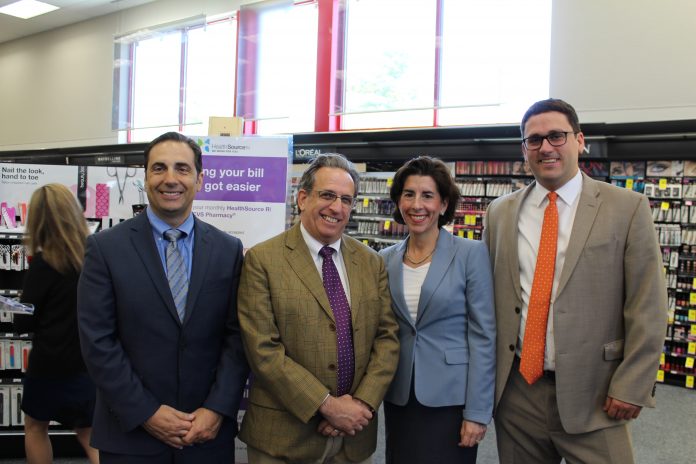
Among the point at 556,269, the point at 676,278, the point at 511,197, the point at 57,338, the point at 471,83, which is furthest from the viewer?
the point at 471,83

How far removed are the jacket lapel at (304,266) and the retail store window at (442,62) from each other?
616 cm

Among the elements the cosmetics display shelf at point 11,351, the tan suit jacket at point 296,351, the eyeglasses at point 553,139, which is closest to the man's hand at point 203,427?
the tan suit jacket at point 296,351

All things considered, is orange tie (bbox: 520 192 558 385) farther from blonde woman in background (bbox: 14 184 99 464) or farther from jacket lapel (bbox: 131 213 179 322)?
blonde woman in background (bbox: 14 184 99 464)

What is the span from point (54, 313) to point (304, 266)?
1666mm

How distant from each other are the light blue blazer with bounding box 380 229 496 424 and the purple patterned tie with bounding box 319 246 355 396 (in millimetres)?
209

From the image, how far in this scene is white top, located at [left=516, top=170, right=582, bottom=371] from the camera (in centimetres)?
203

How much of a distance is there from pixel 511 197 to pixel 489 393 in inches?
31.9

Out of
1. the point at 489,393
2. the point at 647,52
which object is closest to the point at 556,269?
the point at 489,393

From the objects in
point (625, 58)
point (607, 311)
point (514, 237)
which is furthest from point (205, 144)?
point (625, 58)

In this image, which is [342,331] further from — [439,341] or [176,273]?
[176,273]

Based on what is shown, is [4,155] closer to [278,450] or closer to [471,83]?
[471,83]

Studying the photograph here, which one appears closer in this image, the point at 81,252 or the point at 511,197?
the point at 511,197

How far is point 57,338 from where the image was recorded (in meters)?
2.83

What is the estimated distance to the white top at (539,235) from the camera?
203cm
